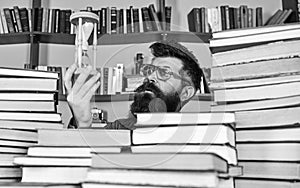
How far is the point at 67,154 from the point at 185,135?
195mm

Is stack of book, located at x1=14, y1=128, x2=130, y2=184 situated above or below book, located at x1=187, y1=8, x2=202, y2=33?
below

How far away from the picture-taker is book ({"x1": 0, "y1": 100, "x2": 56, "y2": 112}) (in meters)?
0.79

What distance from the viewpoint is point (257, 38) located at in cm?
77

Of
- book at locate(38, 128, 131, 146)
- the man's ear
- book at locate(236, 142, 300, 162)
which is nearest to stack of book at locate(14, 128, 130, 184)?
book at locate(38, 128, 131, 146)

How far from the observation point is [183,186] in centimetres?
47

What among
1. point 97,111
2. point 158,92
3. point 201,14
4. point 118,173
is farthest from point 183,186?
point 201,14

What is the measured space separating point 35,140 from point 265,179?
1.44ft

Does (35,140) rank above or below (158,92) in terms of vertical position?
below

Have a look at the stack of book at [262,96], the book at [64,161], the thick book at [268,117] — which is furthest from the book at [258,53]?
the book at [64,161]

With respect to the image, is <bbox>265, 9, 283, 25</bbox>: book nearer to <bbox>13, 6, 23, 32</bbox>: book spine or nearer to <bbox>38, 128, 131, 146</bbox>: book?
<bbox>13, 6, 23, 32</bbox>: book spine

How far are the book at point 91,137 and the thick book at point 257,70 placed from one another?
0.80 feet

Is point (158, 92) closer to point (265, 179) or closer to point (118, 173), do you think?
point (265, 179)

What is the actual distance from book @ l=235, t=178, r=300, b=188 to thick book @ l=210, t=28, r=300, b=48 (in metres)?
0.26

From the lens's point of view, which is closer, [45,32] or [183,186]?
[183,186]
